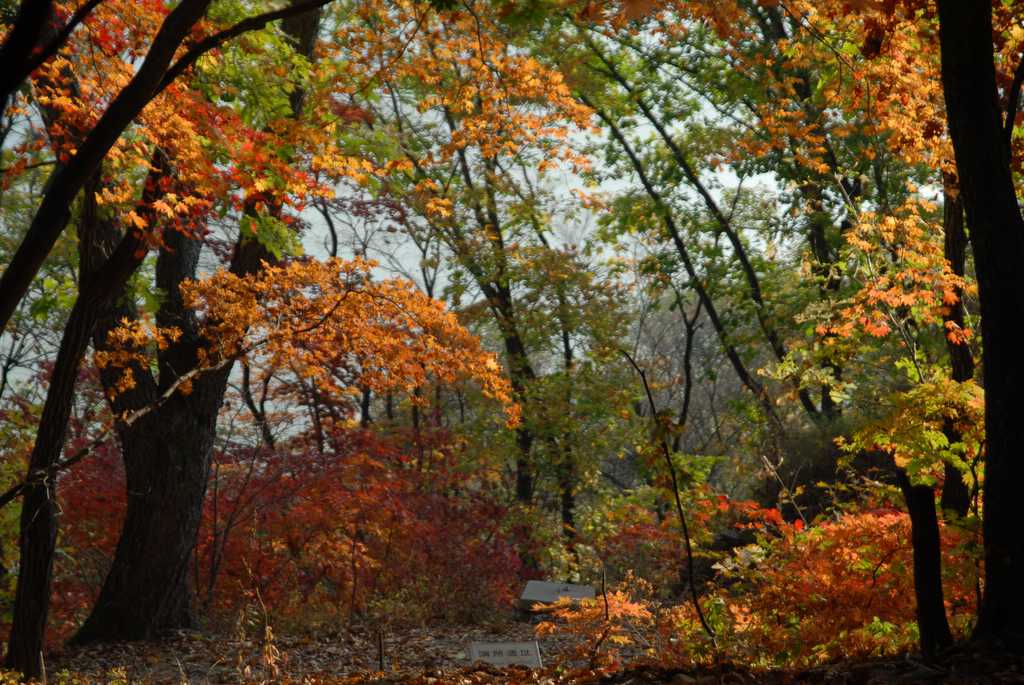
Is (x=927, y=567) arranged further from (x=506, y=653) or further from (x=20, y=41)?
(x=20, y=41)

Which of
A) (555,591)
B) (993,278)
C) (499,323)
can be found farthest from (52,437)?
(499,323)

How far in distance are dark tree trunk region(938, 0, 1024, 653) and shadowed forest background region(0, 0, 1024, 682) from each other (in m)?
0.01

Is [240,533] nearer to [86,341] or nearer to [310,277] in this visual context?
[310,277]

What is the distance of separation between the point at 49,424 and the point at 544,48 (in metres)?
8.84

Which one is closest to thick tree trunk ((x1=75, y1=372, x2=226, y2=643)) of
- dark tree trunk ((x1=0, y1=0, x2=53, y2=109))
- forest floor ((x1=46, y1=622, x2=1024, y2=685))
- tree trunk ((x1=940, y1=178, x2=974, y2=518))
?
forest floor ((x1=46, y1=622, x2=1024, y2=685))

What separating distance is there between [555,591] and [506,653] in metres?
1.31

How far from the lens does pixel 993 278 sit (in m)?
3.81

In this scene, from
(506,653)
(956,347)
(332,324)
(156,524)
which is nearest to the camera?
(506,653)

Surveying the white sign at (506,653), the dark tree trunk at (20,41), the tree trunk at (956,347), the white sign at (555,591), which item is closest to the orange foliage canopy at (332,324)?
the white sign at (555,591)

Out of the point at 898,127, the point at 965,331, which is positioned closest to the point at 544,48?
the point at 898,127

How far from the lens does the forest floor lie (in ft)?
11.8

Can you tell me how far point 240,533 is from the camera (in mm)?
11070

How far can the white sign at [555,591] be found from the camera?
A: 6.04m

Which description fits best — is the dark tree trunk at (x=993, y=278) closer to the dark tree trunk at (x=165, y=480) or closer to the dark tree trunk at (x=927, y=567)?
the dark tree trunk at (x=927, y=567)
